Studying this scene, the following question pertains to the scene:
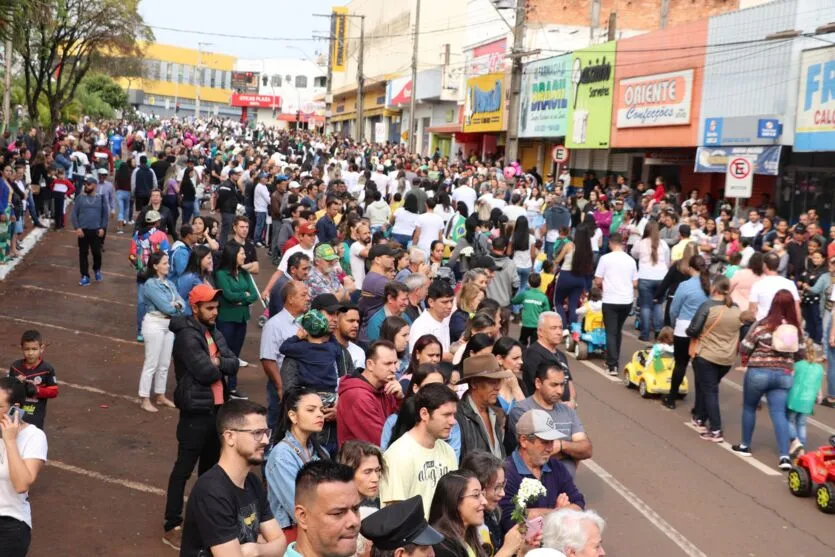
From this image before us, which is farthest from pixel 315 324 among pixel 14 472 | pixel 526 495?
pixel 14 472

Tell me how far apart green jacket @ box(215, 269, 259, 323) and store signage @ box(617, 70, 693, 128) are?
19.2m

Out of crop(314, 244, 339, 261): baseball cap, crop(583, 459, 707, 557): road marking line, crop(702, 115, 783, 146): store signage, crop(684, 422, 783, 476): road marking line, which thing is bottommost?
crop(583, 459, 707, 557): road marking line

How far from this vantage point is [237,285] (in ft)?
37.4

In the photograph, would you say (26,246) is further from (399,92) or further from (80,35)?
(399,92)

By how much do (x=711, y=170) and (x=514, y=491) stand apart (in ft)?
70.7

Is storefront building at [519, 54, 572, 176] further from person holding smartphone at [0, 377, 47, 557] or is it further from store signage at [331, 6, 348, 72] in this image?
store signage at [331, 6, 348, 72]

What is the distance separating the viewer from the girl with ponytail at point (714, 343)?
11398 millimetres

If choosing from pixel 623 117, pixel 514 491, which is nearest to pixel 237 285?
pixel 514 491

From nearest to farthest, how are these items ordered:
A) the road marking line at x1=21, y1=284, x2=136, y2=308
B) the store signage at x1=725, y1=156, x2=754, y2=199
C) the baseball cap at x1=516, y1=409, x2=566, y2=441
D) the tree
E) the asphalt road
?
the baseball cap at x1=516, y1=409, x2=566, y2=441
the asphalt road
the road marking line at x1=21, y1=284, x2=136, y2=308
the store signage at x1=725, y1=156, x2=754, y2=199
the tree

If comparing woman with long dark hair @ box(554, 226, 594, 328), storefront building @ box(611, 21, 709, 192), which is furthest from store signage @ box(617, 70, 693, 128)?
woman with long dark hair @ box(554, 226, 594, 328)

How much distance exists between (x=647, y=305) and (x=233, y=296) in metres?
7.71

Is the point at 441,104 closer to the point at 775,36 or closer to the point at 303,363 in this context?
the point at 775,36

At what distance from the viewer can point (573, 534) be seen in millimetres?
5148

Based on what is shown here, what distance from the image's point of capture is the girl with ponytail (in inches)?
449
